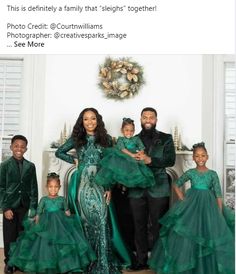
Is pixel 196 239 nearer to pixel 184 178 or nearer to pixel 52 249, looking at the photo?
pixel 184 178

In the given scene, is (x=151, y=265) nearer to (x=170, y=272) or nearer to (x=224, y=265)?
(x=170, y=272)

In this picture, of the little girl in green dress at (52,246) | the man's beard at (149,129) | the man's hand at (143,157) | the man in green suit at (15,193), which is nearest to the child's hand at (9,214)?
the man in green suit at (15,193)

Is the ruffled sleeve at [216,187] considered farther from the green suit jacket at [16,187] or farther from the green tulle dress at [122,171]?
the green suit jacket at [16,187]

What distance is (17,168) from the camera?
3369mm

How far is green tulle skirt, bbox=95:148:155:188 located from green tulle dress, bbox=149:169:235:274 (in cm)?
34

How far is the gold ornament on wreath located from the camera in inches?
166

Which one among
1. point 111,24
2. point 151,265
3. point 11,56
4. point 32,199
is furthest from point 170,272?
point 11,56

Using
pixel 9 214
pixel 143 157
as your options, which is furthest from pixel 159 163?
pixel 9 214

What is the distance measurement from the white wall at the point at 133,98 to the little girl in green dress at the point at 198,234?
43.4 inches

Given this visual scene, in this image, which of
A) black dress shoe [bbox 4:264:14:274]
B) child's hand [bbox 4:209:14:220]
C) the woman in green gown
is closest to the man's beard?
→ the woman in green gown

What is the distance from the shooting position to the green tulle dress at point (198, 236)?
8.90ft

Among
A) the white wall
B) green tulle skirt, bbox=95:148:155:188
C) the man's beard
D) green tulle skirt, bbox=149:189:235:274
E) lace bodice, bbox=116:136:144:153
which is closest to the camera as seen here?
green tulle skirt, bbox=149:189:235:274

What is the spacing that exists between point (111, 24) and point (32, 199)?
159 centimetres

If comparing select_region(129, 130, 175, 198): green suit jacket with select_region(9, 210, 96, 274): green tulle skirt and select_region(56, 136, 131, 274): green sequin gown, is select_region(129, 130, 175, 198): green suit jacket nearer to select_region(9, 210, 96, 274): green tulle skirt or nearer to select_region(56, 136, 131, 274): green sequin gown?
select_region(56, 136, 131, 274): green sequin gown
